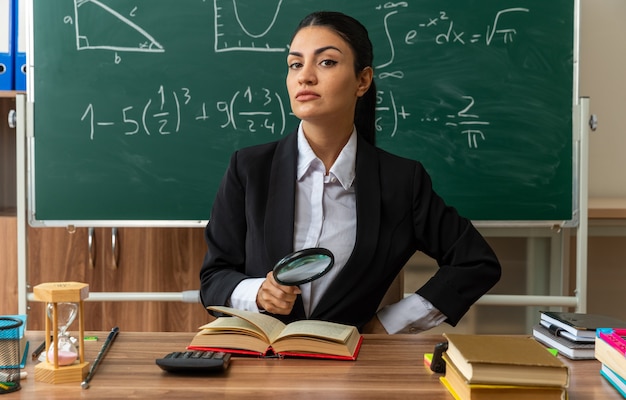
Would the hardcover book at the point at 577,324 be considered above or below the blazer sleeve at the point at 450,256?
below

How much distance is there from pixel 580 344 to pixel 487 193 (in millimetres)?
1347

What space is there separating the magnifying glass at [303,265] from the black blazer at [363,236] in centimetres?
37

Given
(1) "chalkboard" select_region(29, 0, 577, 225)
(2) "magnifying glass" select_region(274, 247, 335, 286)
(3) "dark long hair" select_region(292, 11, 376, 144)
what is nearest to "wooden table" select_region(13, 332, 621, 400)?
(2) "magnifying glass" select_region(274, 247, 335, 286)

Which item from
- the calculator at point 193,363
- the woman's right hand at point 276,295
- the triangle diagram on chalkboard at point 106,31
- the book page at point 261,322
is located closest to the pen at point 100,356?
the calculator at point 193,363

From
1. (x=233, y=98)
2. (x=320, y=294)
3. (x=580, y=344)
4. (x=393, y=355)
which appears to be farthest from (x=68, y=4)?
(x=580, y=344)

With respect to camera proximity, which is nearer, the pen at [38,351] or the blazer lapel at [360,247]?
the pen at [38,351]

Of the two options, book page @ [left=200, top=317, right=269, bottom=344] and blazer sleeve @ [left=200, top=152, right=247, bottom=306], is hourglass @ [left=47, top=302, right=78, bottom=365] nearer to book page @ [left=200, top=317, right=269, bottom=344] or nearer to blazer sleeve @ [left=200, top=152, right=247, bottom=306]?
book page @ [left=200, top=317, right=269, bottom=344]

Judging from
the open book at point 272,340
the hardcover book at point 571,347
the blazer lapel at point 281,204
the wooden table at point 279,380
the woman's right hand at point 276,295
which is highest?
the blazer lapel at point 281,204

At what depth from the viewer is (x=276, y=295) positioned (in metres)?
1.62

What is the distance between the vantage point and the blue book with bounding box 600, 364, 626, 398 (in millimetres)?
1247

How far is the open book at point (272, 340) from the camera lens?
4.70 feet

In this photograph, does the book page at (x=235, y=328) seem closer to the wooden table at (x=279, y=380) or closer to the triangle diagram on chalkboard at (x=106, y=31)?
the wooden table at (x=279, y=380)

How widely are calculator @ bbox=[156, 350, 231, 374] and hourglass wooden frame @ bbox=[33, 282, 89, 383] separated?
14 centimetres

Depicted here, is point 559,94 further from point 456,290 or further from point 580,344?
point 580,344
